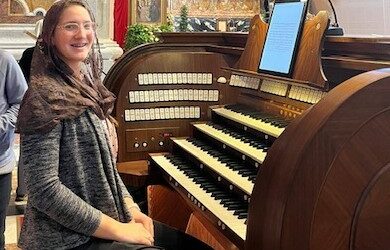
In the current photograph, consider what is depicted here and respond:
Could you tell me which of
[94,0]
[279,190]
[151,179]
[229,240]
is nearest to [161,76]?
[151,179]

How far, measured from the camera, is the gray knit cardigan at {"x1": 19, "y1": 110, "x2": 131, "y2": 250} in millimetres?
1805

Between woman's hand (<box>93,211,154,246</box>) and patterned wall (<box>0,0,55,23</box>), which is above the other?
patterned wall (<box>0,0,55,23</box>)

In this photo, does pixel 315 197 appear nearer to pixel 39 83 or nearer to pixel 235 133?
pixel 39 83

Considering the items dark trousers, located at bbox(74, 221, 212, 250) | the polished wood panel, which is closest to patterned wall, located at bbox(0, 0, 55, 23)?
dark trousers, located at bbox(74, 221, 212, 250)

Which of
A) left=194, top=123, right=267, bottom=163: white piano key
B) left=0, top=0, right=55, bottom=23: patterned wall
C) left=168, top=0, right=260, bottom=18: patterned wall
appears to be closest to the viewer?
left=194, top=123, right=267, bottom=163: white piano key

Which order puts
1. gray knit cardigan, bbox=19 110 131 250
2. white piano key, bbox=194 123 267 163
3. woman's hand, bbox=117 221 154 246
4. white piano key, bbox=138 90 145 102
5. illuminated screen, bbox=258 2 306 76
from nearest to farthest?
gray knit cardigan, bbox=19 110 131 250 < woman's hand, bbox=117 221 154 246 < white piano key, bbox=194 123 267 163 < illuminated screen, bbox=258 2 306 76 < white piano key, bbox=138 90 145 102

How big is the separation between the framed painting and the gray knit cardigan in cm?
615

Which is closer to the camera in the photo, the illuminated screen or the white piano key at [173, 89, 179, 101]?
the illuminated screen

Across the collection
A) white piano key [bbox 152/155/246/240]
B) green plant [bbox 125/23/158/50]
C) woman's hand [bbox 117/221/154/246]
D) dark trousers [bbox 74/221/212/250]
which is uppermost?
green plant [bbox 125/23/158/50]

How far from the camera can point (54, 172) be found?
1812 millimetres

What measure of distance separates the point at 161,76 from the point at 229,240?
1425mm

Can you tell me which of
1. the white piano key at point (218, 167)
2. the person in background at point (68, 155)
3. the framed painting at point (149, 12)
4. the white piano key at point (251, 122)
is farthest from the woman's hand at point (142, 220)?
the framed painting at point (149, 12)

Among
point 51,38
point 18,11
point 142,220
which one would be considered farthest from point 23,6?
point 142,220

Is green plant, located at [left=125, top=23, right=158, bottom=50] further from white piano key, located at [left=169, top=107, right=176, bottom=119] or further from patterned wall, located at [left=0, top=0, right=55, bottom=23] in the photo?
white piano key, located at [left=169, top=107, right=176, bottom=119]
